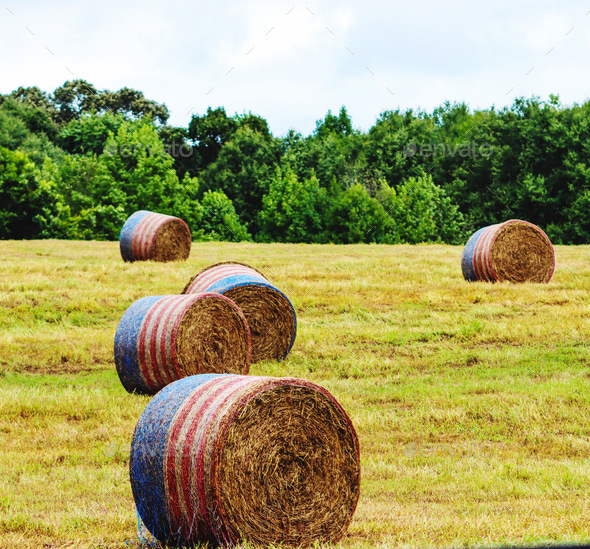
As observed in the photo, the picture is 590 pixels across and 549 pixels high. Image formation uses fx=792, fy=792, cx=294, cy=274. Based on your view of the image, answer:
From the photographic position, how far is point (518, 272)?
19922 millimetres

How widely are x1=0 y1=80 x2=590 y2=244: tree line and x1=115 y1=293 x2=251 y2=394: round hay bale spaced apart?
42.1 meters

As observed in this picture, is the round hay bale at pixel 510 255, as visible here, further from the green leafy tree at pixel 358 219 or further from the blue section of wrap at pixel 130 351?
the green leafy tree at pixel 358 219

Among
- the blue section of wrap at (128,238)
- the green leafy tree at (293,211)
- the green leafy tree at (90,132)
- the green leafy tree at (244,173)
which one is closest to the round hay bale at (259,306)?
the blue section of wrap at (128,238)

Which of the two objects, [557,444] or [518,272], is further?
[518,272]

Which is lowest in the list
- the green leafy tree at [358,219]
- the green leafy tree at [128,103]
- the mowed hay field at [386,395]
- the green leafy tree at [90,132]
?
the mowed hay field at [386,395]

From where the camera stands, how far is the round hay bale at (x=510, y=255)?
64.7ft

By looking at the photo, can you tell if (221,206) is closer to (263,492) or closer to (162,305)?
(162,305)

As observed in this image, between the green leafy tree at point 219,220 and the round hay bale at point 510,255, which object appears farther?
the green leafy tree at point 219,220

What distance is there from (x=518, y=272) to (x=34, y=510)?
15762 millimetres

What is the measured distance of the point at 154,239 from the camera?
985 inches

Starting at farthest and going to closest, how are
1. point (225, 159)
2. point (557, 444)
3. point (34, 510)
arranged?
point (225, 159)
point (557, 444)
point (34, 510)

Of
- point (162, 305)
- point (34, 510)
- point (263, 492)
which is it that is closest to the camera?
point (263, 492)

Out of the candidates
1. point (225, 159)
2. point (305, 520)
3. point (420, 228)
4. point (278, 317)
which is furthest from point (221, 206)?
point (305, 520)

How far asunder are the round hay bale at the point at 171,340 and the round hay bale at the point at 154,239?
13.8 metres
